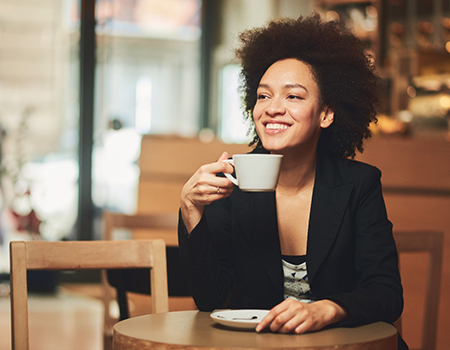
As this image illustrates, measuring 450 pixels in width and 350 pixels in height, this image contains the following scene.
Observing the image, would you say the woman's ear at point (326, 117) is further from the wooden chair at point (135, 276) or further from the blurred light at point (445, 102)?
the blurred light at point (445, 102)

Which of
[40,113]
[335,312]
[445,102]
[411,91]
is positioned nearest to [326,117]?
[335,312]

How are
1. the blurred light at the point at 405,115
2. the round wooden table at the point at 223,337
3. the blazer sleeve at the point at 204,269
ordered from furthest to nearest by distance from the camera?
the blurred light at the point at 405,115 < the blazer sleeve at the point at 204,269 < the round wooden table at the point at 223,337

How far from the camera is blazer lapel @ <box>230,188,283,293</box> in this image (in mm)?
1600

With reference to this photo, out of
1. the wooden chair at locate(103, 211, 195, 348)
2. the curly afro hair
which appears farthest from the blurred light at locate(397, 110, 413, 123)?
the curly afro hair

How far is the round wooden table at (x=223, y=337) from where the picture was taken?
1.12 meters

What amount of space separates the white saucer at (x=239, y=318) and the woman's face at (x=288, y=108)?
0.44m

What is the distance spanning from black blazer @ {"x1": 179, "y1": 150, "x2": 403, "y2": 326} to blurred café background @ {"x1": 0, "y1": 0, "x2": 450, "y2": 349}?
10.5ft

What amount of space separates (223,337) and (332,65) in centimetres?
86

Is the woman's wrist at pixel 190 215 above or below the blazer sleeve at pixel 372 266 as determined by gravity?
above

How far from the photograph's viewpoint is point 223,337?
118 cm

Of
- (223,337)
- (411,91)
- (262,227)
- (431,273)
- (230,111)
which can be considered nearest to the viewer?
(223,337)

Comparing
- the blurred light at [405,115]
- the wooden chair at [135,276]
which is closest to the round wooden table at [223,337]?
the wooden chair at [135,276]

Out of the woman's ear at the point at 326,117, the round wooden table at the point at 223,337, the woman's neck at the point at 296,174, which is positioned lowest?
the round wooden table at the point at 223,337

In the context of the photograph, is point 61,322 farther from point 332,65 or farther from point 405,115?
point 332,65
